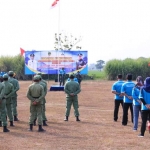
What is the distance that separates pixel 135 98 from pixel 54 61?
30408 mm

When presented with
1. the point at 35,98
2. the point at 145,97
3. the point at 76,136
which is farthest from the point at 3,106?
the point at 145,97

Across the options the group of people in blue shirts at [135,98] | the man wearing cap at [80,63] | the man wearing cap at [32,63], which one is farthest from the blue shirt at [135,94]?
the man wearing cap at [32,63]

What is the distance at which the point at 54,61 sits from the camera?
4209 centimetres

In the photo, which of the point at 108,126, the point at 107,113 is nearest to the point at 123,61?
the point at 107,113

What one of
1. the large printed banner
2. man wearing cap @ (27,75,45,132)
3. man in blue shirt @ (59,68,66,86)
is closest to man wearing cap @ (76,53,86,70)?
the large printed banner

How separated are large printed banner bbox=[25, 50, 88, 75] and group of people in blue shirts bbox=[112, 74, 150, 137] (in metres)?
27.3

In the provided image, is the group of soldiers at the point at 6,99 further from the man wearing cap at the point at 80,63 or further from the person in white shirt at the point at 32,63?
the man wearing cap at the point at 80,63

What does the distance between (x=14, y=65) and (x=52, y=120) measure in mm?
43430

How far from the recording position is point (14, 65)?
188 ft

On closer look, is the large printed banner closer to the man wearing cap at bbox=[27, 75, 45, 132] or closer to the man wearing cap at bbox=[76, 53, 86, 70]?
the man wearing cap at bbox=[76, 53, 86, 70]

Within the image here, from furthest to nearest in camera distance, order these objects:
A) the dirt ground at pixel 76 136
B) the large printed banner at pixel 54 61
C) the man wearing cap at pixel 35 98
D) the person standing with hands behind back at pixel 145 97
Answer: the large printed banner at pixel 54 61 < the man wearing cap at pixel 35 98 < the person standing with hands behind back at pixel 145 97 < the dirt ground at pixel 76 136

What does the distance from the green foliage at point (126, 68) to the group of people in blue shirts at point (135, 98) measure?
42.4m

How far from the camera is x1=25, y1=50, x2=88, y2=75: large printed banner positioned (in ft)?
136

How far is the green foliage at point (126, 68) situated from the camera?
5672 cm
